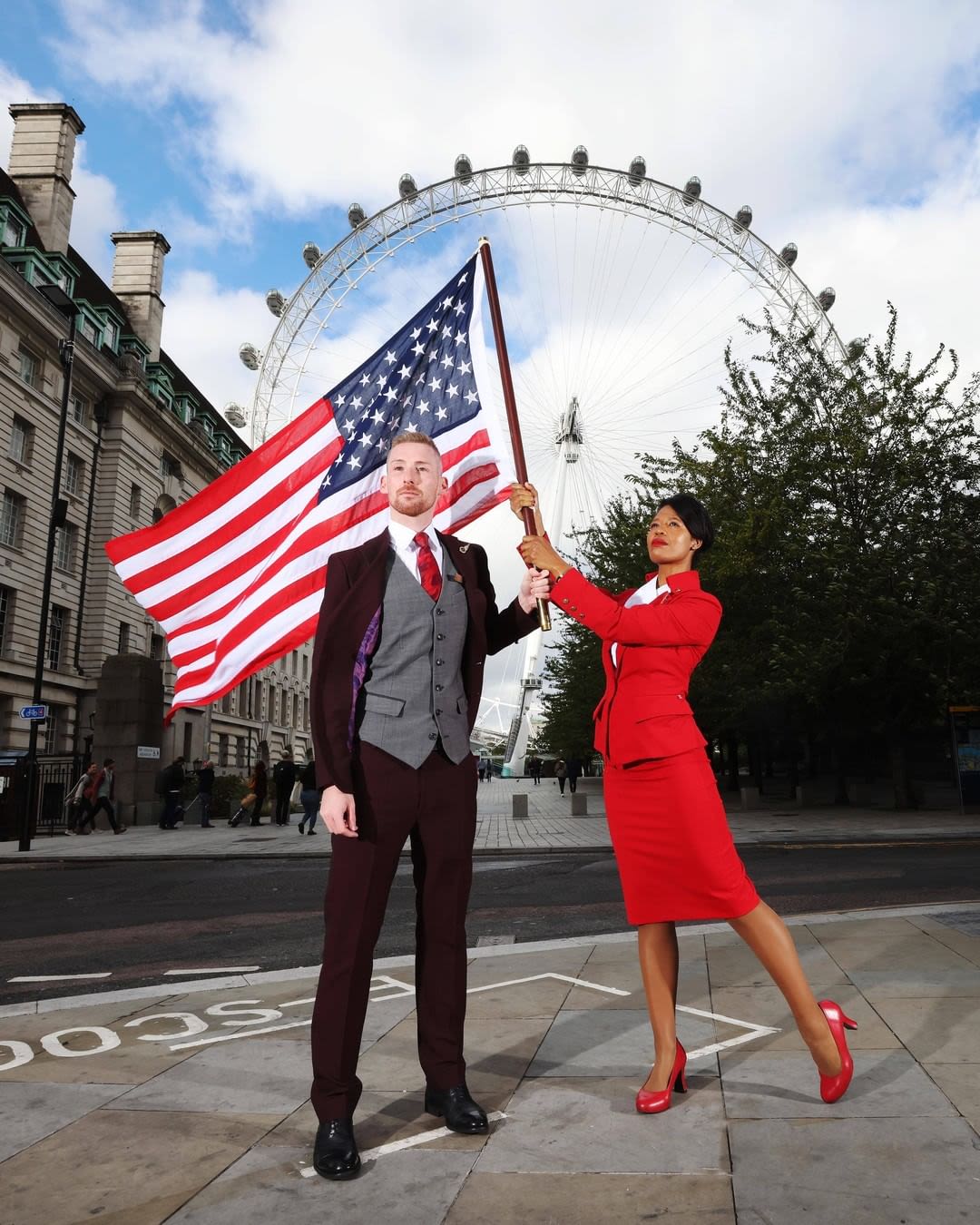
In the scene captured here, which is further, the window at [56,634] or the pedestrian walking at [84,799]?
the window at [56,634]

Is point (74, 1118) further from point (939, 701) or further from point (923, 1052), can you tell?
point (939, 701)

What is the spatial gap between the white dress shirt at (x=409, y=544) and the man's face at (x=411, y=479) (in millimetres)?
60

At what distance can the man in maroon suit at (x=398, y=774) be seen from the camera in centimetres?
327

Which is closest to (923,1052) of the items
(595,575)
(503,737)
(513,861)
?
(513,861)

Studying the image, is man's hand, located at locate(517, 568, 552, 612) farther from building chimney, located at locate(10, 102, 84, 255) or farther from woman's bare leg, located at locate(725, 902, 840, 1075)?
building chimney, located at locate(10, 102, 84, 255)

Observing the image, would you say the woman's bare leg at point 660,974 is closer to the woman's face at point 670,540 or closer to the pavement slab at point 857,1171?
the pavement slab at point 857,1171

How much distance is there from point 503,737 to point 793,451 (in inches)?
6643

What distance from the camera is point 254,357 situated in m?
40.3

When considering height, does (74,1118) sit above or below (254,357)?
below

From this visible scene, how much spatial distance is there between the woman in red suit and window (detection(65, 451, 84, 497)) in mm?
42239

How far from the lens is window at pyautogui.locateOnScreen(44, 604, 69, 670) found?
40.1 meters

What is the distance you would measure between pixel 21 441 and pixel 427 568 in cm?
3916

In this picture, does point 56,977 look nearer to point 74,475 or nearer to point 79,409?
point 74,475

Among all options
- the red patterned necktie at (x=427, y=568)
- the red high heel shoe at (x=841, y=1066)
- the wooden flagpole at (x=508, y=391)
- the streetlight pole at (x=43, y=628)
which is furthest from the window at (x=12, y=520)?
the red high heel shoe at (x=841, y=1066)
